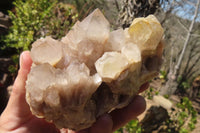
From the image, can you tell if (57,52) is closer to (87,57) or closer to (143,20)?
(87,57)

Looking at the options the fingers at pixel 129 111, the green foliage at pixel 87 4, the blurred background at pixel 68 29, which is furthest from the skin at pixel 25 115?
the green foliage at pixel 87 4

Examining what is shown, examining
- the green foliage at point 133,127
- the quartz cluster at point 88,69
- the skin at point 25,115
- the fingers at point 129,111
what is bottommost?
the green foliage at point 133,127

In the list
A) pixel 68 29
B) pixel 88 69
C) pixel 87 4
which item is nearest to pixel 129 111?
pixel 88 69

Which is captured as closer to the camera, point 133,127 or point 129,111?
point 129,111

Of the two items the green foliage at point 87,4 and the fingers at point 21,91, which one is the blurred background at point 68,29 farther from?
the fingers at point 21,91

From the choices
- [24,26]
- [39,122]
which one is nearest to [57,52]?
[39,122]

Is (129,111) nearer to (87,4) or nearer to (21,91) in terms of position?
(21,91)

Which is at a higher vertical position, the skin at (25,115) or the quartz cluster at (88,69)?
the quartz cluster at (88,69)
